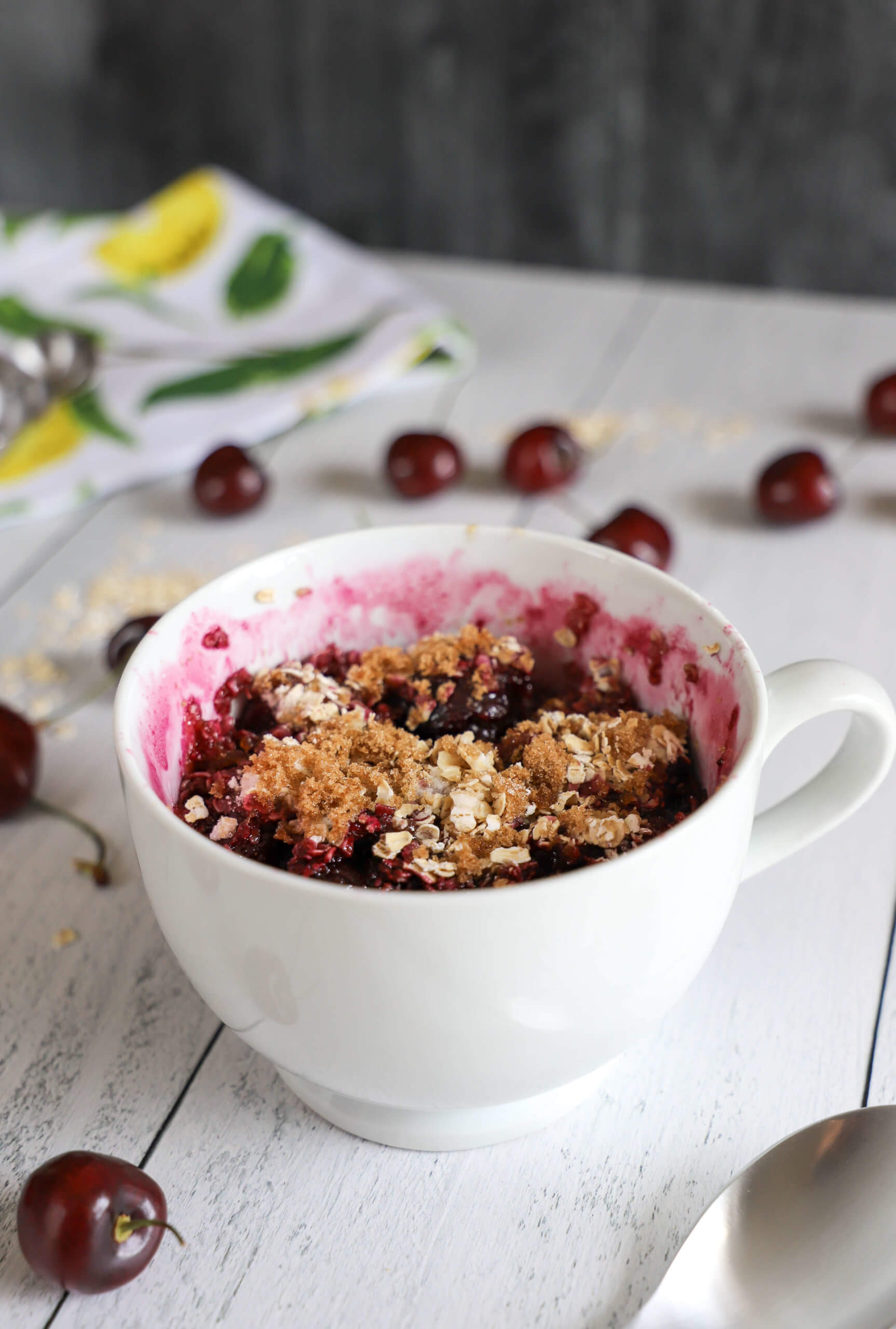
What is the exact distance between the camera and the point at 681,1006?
2.01ft

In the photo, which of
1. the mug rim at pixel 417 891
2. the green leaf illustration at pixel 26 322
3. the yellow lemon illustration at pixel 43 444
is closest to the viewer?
the mug rim at pixel 417 891

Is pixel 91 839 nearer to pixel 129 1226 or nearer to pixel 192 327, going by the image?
pixel 129 1226

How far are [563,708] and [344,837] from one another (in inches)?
6.0

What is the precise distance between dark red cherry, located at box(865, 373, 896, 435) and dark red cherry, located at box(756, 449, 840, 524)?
131 mm

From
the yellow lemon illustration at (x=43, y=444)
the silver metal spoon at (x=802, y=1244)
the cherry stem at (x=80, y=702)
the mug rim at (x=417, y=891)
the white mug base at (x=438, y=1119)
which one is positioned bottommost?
the yellow lemon illustration at (x=43, y=444)

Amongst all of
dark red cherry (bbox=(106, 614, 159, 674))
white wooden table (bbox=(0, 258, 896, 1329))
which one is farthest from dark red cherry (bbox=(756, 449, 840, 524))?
dark red cherry (bbox=(106, 614, 159, 674))

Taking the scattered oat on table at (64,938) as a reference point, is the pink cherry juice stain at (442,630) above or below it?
above

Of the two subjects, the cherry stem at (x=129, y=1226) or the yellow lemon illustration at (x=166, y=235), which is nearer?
the cherry stem at (x=129, y=1226)

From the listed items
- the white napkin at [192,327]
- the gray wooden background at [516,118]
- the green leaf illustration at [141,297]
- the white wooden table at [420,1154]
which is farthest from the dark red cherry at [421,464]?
the gray wooden background at [516,118]

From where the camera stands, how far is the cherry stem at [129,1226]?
48 centimetres

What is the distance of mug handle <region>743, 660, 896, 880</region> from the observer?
1.66 feet

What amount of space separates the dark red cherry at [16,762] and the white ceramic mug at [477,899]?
189 mm

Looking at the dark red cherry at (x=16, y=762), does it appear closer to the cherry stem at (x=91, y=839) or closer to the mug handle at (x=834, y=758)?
the cherry stem at (x=91, y=839)

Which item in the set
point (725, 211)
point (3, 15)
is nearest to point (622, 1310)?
point (725, 211)
